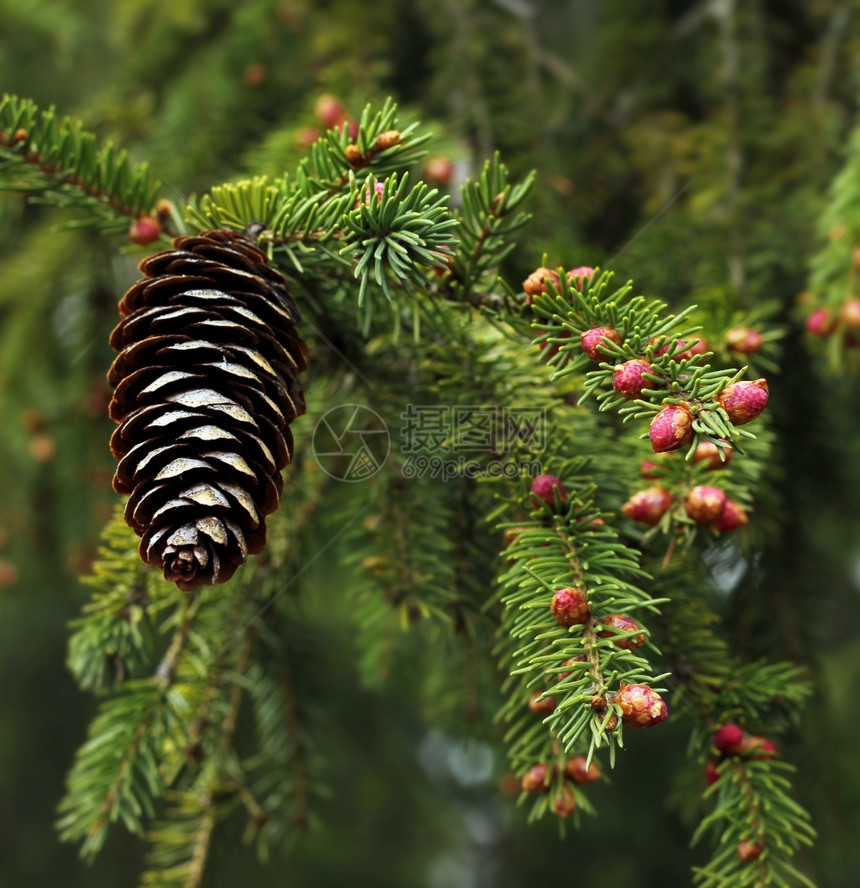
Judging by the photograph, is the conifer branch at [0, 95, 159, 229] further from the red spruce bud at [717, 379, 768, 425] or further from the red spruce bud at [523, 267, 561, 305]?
the red spruce bud at [717, 379, 768, 425]

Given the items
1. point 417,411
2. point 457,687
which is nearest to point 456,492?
point 417,411

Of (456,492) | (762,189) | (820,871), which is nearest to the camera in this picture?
(456,492)

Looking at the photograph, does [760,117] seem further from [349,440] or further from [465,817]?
[465,817]

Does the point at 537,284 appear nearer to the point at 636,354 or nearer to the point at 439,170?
the point at 636,354

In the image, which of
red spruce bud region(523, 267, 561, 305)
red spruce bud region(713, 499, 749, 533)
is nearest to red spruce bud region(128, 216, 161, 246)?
red spruce bud region(523, 267, 561, 305)

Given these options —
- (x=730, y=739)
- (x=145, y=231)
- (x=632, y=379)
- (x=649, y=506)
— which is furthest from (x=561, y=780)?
(x=145, y=231)

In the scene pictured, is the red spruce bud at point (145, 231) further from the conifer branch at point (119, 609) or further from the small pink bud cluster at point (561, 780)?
the small pink bud cluster at point (561, 780)

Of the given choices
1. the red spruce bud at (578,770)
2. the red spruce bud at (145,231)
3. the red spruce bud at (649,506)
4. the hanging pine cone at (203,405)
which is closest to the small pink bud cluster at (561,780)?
the red spruce bud at (578,770)

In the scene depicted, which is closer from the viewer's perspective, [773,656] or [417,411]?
[417,411]
